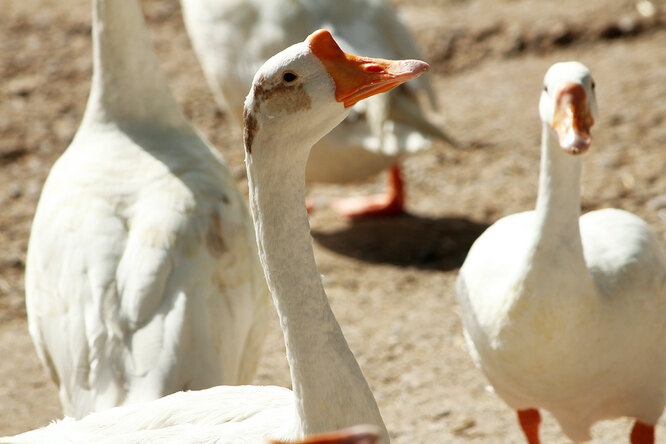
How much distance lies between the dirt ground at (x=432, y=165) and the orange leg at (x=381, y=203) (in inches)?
3.4

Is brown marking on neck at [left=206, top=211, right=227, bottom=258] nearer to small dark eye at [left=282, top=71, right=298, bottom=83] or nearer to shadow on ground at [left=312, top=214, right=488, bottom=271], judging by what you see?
small dark eye at [left=282, top=71, right=298, bottom=83]

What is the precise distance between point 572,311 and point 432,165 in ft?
12.3

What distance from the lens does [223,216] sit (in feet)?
12.9

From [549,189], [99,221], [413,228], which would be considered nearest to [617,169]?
[413,228]

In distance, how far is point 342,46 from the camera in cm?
613

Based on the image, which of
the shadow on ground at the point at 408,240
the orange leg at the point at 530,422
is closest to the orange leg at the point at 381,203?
the shadow on ground at the point at 408,240

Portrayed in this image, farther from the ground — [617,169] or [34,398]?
[617,169]

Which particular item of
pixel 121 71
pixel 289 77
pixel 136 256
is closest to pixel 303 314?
pixel 289 77

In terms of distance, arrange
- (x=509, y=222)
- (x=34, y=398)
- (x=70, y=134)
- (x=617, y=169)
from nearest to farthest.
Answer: (x=509, y=222)
(x=34, y=398)
(x=617, y=169)
(x=70, y=134)

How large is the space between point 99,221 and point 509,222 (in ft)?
5.70

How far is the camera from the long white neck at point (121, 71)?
4.45 metres

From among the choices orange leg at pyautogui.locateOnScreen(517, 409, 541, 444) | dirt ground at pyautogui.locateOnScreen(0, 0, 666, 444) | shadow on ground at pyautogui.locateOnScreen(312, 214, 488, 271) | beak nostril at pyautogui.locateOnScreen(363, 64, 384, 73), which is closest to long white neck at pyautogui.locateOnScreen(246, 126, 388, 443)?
beak nostril at pyautogui.locateOnScreen(363, 64, 384, 73)

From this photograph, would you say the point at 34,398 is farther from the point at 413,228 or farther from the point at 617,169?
the point at 617,169

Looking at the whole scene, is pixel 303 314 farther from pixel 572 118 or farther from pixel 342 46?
pixel 342 46
